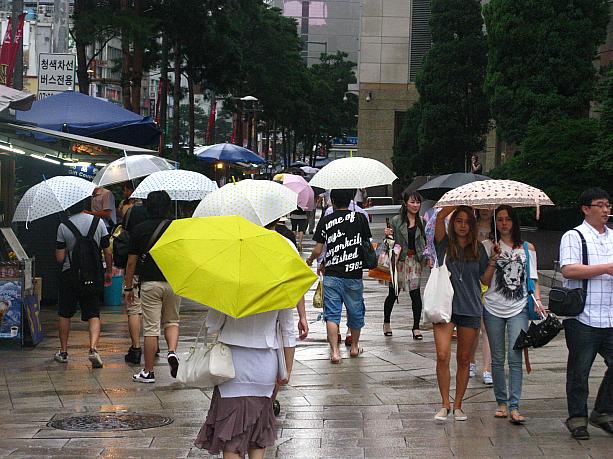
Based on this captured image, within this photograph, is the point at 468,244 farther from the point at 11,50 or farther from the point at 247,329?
the point at 11,50

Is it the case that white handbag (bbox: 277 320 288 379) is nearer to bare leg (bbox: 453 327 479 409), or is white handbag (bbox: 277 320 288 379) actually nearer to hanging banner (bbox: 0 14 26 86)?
bare leg (bbox: 453 327 479 409)

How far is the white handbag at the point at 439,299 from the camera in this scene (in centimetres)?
890

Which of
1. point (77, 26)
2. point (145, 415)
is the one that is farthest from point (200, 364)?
point (77, 26)

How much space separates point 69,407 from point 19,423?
2.32 ft

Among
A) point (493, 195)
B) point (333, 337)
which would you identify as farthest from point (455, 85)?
point (493, 195)

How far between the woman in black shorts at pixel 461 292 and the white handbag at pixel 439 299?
0.12 m

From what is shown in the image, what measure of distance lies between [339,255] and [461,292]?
3.09 metres

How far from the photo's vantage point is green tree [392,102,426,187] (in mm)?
50000

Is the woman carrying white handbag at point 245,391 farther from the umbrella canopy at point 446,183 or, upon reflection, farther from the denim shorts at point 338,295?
the umbrella canopy at point 446,183

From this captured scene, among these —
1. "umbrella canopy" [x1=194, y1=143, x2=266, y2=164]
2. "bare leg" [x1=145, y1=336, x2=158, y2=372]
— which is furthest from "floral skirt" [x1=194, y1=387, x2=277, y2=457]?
"umbrella canopy" [x1=194, y1=143, x2=266, y2=164]

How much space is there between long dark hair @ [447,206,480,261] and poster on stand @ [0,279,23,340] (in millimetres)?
5732

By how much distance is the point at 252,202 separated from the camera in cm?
806

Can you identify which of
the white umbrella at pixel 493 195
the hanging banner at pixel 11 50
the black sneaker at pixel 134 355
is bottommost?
the black sneaker at pixel 134 355

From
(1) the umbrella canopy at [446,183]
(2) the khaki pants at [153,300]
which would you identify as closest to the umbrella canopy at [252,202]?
(2) the khaki pants at [153,300]
